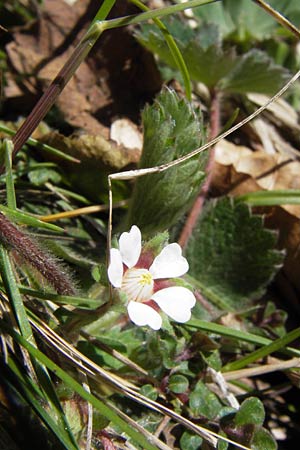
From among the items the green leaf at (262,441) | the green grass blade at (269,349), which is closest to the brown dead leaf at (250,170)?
the green grass blade at (269,349)

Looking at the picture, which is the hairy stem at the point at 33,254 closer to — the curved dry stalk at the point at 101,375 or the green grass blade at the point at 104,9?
the curved dry stalk at the point at 101,375

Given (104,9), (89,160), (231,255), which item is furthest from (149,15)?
(231,255)

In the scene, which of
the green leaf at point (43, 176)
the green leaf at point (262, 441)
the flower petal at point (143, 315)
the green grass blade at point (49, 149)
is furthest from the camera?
the green leaf at point (43, 176)

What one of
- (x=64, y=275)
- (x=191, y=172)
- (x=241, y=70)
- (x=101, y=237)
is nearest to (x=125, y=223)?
(x=101, y=237)

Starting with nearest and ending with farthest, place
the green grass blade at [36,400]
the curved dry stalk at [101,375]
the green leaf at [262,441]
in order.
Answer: the green grass blade at [36,400]
the curved dry stalk at [101,375]
the green leaf at [262,441]

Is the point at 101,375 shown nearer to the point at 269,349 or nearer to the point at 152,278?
the point at 152,278

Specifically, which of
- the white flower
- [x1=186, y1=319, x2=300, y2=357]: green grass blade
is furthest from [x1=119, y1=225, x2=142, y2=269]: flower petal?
[x1=186, y1=319, x2=300, y2=357]: green grass blade

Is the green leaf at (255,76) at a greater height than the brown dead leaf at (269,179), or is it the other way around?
the green leaf at (255,76)
